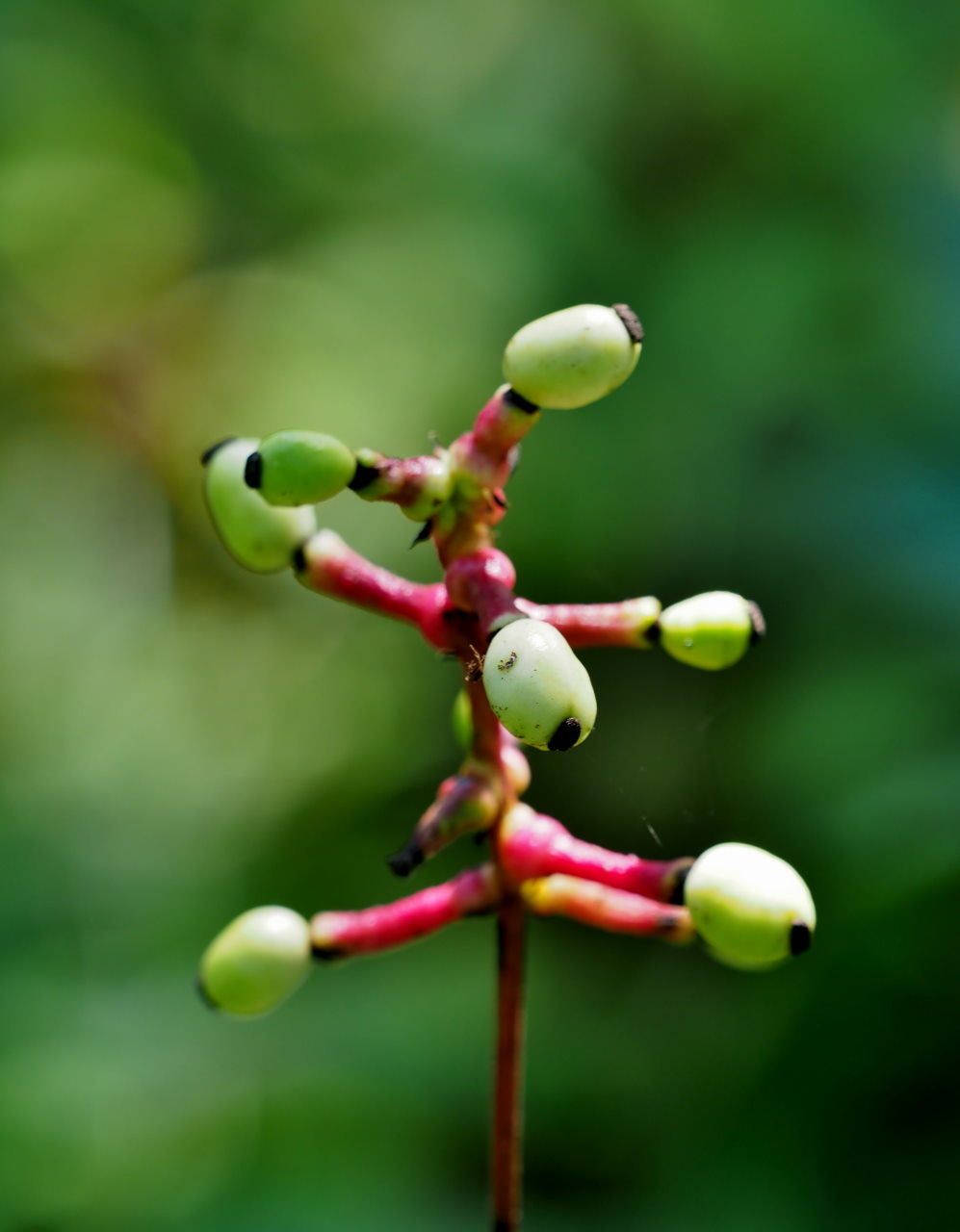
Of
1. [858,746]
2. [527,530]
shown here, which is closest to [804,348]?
[527,530]

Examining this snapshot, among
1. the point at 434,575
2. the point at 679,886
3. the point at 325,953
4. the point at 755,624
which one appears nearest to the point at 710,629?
the point at 755,624

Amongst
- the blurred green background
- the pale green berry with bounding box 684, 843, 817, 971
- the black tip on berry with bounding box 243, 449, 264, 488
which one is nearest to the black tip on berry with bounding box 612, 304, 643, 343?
the black tip on berry with bounding box 243, 449, 264, 488

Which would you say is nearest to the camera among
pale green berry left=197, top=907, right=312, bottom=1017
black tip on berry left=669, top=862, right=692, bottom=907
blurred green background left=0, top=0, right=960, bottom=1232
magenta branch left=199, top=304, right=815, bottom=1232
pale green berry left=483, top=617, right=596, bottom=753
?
pale green berry left=483, top=617, right=596, bottom=753

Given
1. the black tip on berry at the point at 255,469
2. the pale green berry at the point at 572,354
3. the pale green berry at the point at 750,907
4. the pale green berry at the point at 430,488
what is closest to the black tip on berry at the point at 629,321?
the pale green berry at the point at 572,354

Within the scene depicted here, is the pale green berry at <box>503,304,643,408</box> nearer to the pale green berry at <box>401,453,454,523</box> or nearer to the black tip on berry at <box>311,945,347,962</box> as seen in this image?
the pale green berry at <box>401,453,454,523</box>

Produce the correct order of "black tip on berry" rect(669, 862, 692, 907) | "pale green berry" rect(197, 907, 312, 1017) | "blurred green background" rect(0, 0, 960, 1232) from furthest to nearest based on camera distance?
1. "blurred green background" rect(0, 0, 960, 1232)
2. "pale green berry" rect(197, 907, 312, 1017)
3. "black tip on berry" rect(669, 862, 692, 907)

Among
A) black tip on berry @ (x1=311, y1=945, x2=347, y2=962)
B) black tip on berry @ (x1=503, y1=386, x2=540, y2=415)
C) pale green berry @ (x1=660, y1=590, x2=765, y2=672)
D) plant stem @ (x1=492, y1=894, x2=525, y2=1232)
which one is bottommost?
plant stem @ (x1=492, y1=894, x2=525, y2=1232)

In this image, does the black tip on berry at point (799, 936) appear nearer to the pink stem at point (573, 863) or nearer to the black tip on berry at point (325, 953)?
the pink stem at point (573, 863)
